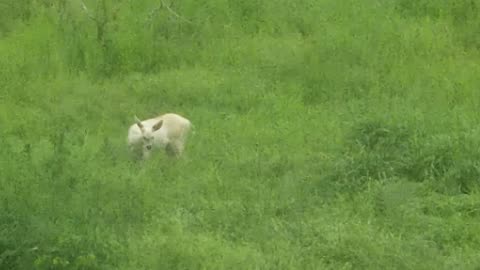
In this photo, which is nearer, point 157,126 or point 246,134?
point 157,126

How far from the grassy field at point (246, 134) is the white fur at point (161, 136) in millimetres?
213

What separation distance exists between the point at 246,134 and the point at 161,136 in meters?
0.91

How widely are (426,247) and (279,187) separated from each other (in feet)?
5.94

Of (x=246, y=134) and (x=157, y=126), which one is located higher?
(x=157, y=126)

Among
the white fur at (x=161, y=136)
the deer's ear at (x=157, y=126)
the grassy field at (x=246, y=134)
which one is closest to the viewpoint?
the grassy field at (x=246, y=134)

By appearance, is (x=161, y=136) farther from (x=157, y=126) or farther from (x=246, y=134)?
(x=246, y=134)

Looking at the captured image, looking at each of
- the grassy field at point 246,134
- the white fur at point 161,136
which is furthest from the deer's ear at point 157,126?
the grassy field at point 246,134

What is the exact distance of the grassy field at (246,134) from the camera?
26.8 feet

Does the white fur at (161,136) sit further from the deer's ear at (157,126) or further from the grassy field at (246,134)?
the grassy field at (246,134)

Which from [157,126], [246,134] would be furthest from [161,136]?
[246,134]

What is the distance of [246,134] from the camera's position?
11.0m

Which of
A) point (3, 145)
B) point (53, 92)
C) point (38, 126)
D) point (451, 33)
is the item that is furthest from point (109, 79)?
point (451, 33)

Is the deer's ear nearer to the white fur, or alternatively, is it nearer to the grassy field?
the white fur

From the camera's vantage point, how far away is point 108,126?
1155cm
